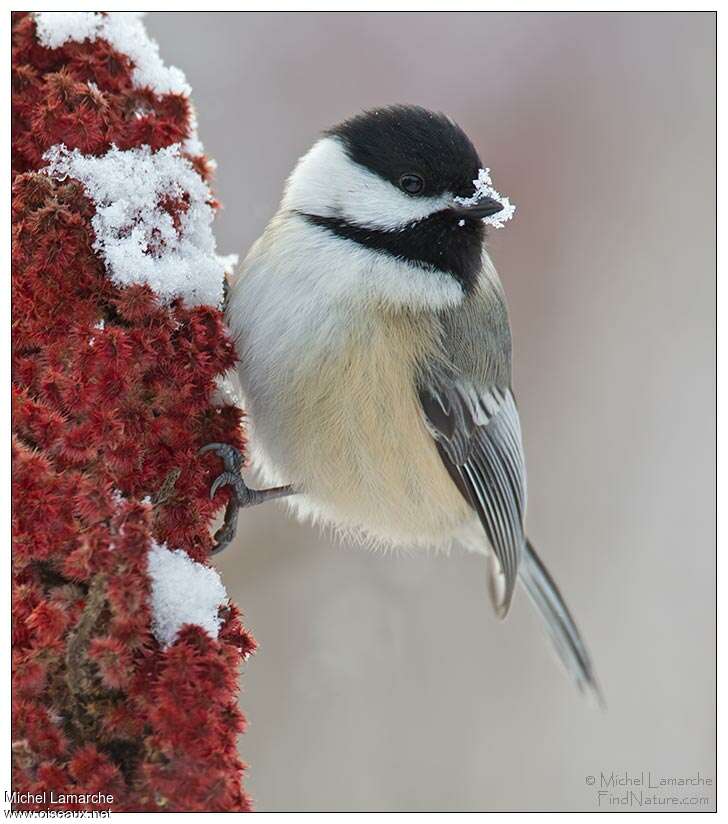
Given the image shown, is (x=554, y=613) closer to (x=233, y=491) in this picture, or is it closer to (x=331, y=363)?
(x=331, y=363)

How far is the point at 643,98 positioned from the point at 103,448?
2442 millimetres

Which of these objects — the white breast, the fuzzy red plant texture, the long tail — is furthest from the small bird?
the long tail

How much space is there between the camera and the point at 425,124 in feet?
5.22

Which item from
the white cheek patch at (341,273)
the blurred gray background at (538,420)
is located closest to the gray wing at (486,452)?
the white cheek patch at (341,273)

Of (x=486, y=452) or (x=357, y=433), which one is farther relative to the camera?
(x=486, y=452)

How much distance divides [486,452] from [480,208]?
516mm

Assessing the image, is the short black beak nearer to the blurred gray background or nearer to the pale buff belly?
the pale buff belly

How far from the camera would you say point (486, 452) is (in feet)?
6.14

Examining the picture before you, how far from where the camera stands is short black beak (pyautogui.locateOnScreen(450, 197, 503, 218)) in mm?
1560

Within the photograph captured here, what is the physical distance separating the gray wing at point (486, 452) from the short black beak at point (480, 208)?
289 millimetres

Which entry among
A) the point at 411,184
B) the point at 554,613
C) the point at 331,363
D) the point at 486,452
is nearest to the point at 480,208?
the point at 411,184

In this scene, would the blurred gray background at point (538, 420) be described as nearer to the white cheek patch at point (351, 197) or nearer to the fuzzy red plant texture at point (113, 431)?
the white cheek patch at point (351, 197)
